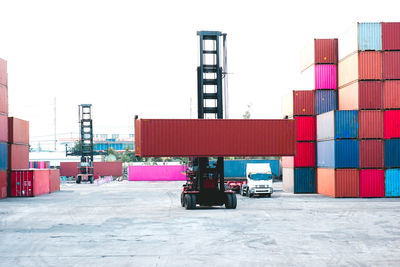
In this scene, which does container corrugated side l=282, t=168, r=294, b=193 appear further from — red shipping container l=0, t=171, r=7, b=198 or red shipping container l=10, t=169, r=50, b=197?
red shipping container l=0, t=171, r=7, b=198


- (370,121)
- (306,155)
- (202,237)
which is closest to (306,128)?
(306,155)

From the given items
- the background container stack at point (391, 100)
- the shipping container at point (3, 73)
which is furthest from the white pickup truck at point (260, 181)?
the shipping container at point (3, 73)

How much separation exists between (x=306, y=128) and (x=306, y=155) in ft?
7.78

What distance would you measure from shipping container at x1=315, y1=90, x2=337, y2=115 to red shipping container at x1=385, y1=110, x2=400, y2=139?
6166mm

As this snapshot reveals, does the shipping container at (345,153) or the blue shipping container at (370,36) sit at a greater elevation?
the blue shipping container at (370,36)

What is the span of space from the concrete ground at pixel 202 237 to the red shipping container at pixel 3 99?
45.5 feet

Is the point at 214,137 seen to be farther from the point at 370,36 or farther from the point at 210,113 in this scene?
the point at 370,36

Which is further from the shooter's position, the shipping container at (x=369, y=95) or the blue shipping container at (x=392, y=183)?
the blue shipping container at (x=392, y=183)

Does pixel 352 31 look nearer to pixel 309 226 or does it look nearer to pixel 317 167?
pixel 317 167

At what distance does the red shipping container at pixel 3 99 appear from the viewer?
39112 mm

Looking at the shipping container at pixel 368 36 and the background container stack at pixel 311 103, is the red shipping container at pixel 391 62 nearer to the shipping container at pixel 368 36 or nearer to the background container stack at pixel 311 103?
the shipping container at pixel 368 36

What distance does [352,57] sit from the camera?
38.2 metres

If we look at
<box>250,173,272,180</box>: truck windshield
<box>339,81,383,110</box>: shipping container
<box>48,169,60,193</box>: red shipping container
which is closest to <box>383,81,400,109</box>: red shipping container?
<box>339,81,383,110</box>: shipping container

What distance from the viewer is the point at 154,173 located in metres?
86.1
